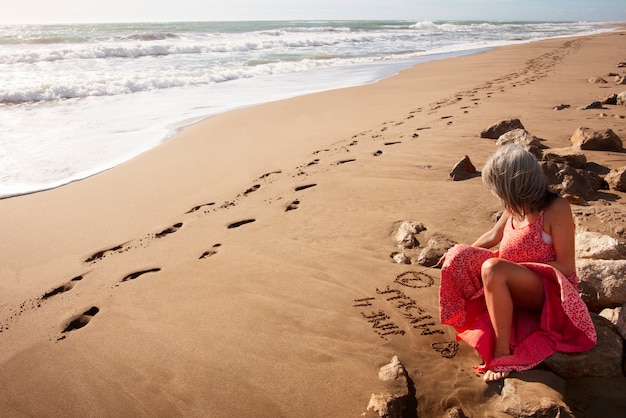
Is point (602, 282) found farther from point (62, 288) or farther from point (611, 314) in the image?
point (62, 288)

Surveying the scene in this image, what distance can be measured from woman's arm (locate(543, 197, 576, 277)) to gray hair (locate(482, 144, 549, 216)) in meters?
0.07

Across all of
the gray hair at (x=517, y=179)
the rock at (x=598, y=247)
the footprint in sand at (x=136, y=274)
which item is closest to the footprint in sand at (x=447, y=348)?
the gray hair at (x=517, y=179)

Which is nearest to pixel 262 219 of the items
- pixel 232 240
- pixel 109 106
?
pixel 232 240

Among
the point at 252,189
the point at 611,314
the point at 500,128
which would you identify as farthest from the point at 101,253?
the point at 500,128

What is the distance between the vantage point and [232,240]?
425 centimetres

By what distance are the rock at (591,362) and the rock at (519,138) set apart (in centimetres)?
376

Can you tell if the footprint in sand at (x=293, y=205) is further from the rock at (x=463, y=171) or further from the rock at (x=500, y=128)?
the rock at (x=500, y=128)

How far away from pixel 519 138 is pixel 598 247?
125 inches

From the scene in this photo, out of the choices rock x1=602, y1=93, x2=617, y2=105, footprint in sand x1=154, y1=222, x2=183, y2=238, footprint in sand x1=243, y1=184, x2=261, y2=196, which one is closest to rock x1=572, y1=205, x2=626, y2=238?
footprint in sand x1=243, y1=184, x2=261, y2=196

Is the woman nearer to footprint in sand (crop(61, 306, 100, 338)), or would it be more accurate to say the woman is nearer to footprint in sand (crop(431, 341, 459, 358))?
footprint in sand (crop(431, 341, 459, 358))

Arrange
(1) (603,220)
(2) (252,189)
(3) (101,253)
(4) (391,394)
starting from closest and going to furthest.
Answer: (4) (391,394), (1) (603,220), (3) (101,253), (2) (252,189)

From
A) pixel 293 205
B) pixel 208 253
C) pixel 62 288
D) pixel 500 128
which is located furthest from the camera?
pixel 500 128

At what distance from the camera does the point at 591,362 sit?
2.44 meters

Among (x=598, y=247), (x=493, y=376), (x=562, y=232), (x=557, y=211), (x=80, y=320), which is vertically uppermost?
(x=557, y=211)
